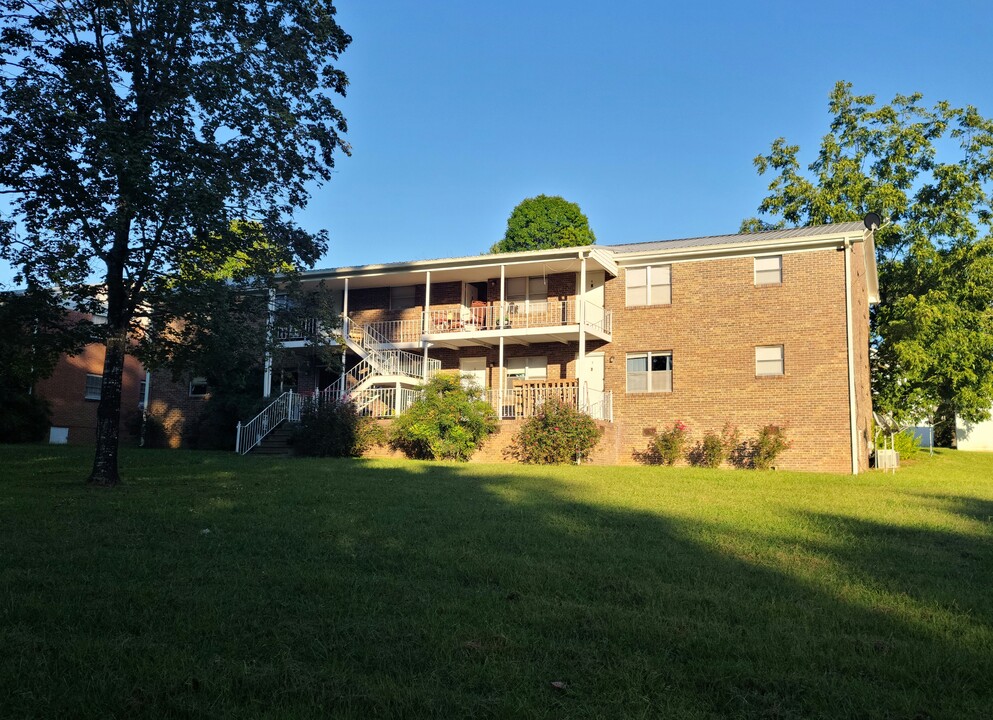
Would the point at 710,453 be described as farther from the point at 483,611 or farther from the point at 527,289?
the point at 483,611

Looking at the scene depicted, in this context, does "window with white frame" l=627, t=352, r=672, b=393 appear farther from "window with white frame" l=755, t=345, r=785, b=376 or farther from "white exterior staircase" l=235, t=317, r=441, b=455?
"white exterior staircase" l=235, t=317, r=441, b=455

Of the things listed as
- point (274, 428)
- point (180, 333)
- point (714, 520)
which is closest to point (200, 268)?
point (180, 333)

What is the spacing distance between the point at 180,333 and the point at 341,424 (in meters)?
8.71

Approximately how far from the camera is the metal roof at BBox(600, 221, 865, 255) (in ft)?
71.1

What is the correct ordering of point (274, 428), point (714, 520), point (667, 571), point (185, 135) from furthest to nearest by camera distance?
1. point (274, 428)
2. point (185, 135)
3. point (714, 520)
4. point (667, 571)

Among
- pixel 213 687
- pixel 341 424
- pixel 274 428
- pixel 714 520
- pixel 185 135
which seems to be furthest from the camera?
→ pixel 274 428

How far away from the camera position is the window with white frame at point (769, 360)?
2091 centimetres

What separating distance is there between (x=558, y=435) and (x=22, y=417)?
17523 millimetres

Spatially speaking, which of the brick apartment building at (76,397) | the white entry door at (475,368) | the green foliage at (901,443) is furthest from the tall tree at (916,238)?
the brick apartment building at (76,397)

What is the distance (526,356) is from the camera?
80.9 feet

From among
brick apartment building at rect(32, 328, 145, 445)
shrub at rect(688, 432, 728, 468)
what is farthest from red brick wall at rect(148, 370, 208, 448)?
shrub at rect(688, 432, 728, 468)

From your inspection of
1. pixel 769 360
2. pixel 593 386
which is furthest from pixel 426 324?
pixel 769 360

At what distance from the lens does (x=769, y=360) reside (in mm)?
21031

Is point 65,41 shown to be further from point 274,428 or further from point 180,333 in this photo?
point 274,428
